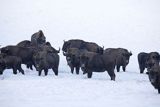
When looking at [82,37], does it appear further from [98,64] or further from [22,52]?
[98,64]

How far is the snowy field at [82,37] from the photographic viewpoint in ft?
55.4

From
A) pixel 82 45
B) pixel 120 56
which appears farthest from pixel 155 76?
pixel 82 45

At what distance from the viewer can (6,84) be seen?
760 inches

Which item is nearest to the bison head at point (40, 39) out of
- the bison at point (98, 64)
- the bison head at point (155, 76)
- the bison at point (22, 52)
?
the bison at point (22, 52)

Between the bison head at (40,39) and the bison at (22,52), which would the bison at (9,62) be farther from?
the bison head at (40,39)

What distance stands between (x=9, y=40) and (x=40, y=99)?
31.6 m

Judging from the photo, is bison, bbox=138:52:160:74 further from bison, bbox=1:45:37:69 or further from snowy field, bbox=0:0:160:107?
bison, bbox=1:45:37:69

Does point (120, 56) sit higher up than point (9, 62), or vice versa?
point (9, 62)

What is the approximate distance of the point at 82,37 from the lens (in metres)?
52.3

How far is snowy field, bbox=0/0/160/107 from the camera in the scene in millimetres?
16875

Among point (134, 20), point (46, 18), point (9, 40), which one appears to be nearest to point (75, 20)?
point (46, 18)

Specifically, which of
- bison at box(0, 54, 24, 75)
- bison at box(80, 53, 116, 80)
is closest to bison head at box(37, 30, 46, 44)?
bison at box(0, 54, 24, 75)

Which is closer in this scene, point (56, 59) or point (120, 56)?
point (56, 59)

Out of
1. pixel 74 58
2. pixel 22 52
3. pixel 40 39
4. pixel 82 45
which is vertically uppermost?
pixel 40 39
